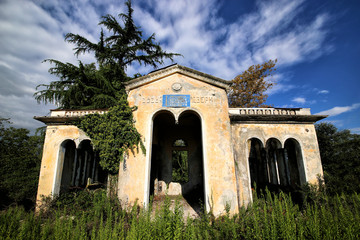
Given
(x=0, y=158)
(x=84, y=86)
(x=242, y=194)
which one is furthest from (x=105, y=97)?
(x=242, y=194)

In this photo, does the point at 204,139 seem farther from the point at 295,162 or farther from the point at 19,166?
the point at 19,166

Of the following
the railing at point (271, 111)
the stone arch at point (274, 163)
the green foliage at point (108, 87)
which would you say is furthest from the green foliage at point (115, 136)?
the stone arch at point (274, 163)

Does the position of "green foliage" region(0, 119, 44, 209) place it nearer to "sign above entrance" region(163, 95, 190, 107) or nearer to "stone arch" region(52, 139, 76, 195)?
"stone arch" region(52, 139, 76, 195)

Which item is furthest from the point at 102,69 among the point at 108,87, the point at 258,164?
the point at 258,164

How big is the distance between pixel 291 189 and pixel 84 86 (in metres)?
15.4

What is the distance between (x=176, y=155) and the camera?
18.0m

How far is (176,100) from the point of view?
9.06 meters

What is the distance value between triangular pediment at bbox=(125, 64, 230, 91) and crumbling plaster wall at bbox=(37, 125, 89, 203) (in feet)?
13.0

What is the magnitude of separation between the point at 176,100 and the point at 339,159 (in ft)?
34.3

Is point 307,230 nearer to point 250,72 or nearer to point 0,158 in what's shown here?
point 0,158

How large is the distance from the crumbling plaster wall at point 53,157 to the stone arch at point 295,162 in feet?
36.9

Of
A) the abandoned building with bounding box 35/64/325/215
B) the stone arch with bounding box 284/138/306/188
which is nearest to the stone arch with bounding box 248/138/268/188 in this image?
the abandoned building with bounding box 35/64/325/215

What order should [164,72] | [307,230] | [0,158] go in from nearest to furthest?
[307,230], [164,72], [0,158]

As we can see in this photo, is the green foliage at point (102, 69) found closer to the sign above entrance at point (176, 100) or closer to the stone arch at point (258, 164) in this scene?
the sign above entrance at point (176, 100)
